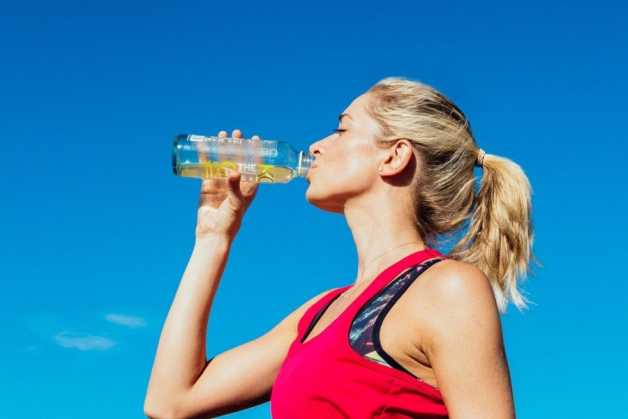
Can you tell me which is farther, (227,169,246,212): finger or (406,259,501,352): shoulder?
(227,169,246,212): finger

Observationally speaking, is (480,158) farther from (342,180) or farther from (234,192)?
(234,192)

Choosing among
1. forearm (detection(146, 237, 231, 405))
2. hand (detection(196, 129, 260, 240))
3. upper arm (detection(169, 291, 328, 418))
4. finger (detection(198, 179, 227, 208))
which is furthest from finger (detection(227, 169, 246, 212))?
A: upper arm (detection(169, 291, 328, 418))

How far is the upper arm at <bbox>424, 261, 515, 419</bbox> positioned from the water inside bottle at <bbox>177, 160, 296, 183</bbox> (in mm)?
2070

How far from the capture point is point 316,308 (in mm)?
3756

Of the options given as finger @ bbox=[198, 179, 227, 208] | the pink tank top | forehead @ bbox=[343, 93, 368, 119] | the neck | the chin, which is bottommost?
the pink tank top

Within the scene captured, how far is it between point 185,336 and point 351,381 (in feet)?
3.64

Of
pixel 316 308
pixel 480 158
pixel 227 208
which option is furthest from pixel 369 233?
pixel 227 208

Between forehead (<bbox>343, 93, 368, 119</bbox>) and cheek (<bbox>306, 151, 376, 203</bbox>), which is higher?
forehead (<bbox>343, 93, 368, 119</bbox>)

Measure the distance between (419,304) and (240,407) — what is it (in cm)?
122

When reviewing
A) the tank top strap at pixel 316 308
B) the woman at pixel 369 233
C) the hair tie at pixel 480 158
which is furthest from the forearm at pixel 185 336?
the hair tie at pixel 480 158

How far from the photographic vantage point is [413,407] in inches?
114

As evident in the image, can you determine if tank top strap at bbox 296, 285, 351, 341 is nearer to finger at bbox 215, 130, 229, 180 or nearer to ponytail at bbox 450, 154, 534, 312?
ponytail at bbox 450, 154, 534, 312

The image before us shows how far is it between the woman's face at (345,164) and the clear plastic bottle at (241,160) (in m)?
0.88

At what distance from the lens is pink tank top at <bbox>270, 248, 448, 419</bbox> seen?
2.90 meters
